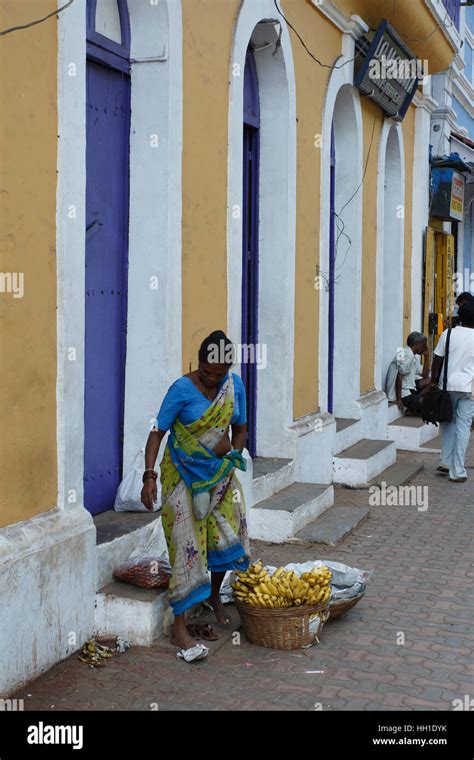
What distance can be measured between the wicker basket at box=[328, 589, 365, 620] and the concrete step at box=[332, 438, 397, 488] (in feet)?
13.0

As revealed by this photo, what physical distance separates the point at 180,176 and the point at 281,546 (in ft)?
9.11

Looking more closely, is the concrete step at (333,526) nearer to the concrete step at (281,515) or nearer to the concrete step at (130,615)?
the concrete step at (281,515)

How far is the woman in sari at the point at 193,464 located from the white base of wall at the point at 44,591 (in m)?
0.43

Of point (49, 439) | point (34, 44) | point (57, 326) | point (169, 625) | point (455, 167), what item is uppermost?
point (455, 167)

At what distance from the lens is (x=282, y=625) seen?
5172 millimetres

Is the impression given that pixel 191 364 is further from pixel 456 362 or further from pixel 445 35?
pixel 445 35

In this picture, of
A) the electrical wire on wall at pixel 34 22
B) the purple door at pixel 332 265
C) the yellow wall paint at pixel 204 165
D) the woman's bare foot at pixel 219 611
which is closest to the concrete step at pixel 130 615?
the woman's bare foot at pixel 219 611

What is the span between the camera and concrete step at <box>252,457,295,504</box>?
7613mm

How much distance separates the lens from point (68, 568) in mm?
4949

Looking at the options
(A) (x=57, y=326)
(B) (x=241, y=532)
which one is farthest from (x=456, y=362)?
(A) (x=57, y=326)

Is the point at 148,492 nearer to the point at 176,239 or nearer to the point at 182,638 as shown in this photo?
the point at 182,638

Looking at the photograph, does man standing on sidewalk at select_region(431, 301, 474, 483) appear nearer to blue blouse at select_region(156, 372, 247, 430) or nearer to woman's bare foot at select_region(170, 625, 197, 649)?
blue blouse at select_region(156, 372, 247, 430)

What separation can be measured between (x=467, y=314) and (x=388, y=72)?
10.6 ft

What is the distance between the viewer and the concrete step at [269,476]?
25.0 feet
